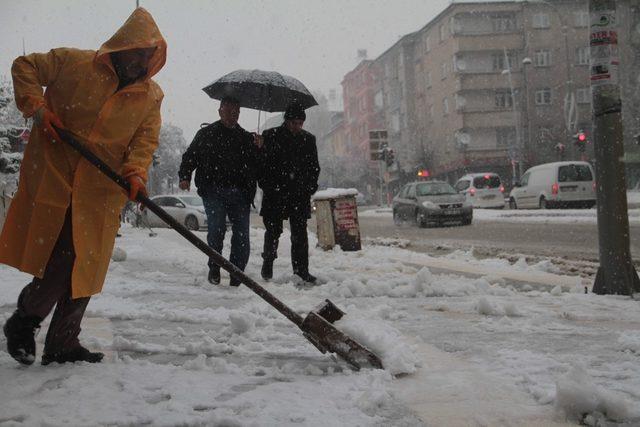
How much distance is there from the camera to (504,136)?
48.5 m

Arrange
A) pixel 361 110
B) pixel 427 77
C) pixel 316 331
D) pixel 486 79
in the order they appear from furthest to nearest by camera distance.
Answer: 1. pixel 361 110
2. pixel 427 77
3. pixel 486 79
4. pixel 316 331

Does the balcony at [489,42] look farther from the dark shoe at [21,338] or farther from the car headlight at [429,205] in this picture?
the dark shoe at [21,338]

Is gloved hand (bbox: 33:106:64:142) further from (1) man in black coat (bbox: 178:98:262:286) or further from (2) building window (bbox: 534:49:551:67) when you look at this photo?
(2) building window (bbox: 534:49:551:67)

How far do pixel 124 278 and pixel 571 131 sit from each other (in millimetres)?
45417

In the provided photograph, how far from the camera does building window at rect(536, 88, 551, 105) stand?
4772 centimetres

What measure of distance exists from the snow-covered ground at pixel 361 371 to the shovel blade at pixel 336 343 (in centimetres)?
7

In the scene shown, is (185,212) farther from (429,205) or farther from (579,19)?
(579,19)

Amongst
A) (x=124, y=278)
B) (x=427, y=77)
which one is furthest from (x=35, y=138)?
(x=427, y=77)

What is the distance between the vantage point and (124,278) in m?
6.82

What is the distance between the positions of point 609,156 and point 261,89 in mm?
3966

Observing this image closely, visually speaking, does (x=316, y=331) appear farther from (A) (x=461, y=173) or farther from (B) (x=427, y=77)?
(B) (x=427, y=77)

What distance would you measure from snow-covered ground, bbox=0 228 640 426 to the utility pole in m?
0.24

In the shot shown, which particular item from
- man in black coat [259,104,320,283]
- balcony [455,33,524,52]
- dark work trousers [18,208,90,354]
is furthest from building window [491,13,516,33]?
dark work trousers [18,208,90,354]

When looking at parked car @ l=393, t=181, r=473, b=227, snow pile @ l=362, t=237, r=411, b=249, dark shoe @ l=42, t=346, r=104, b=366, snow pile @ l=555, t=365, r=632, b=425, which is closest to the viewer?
snow pile @ l=555, t=365, r=632, b=425
